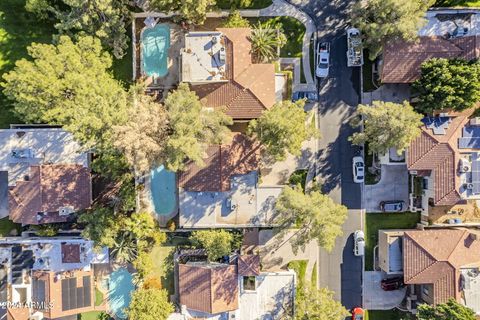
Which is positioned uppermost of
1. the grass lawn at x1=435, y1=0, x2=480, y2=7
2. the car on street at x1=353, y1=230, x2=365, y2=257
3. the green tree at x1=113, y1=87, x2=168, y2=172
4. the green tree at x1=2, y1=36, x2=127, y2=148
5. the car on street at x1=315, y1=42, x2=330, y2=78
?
the grass lawn at x1=435, y1=0, x2=480, y2=7

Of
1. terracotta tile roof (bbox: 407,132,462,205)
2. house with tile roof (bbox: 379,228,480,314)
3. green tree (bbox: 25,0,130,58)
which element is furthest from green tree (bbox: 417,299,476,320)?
green tree (bbox: 25,0,130,58)

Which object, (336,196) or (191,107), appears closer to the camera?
(191,107)

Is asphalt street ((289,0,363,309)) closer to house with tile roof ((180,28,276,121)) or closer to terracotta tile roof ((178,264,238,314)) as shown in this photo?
house with tile roof ((180,28,276,121))

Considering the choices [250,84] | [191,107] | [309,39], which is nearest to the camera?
[191,107]

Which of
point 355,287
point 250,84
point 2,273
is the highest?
point 250,84

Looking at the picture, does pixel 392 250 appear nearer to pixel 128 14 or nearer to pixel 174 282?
pixel 174 282

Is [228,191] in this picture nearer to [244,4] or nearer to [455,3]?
[244,4]

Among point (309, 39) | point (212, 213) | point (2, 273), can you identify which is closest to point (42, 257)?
point (2, 273)
